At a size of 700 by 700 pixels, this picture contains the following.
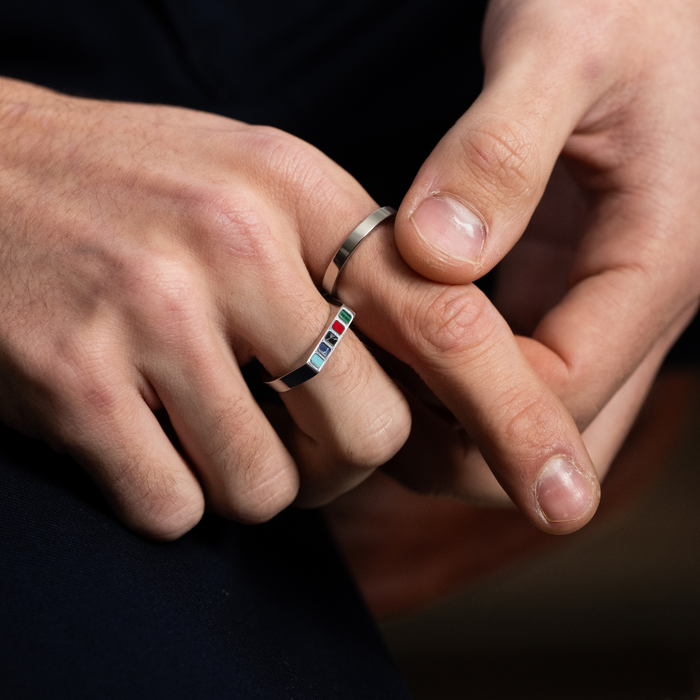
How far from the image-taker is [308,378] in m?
0.71

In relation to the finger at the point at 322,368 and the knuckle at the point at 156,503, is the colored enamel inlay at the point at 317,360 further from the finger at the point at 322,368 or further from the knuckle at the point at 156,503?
the knuckle at the point at 156,503

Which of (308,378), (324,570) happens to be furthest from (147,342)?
(324,570)

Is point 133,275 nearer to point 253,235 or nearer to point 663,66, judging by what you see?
point 253,235

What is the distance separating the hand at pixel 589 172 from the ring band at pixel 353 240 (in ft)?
0.09

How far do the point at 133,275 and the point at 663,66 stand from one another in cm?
81

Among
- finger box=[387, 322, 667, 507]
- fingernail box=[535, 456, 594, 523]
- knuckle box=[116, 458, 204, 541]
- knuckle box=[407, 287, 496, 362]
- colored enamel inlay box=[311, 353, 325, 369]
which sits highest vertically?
knuckle box=[407, 287, 496, 362]

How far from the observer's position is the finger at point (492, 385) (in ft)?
2.27

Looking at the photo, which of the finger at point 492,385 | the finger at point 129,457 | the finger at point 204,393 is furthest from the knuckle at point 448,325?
the finger at point 129,457

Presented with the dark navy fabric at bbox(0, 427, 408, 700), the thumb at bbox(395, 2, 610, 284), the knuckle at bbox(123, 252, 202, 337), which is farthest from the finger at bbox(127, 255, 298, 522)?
the thumb at bbox(395, 2, 610, 284)

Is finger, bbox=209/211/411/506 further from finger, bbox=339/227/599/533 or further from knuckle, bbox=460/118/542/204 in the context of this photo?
knuckle, bbox=460/118/542/204

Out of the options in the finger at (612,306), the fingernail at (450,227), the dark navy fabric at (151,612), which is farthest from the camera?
the finger at (612,306)

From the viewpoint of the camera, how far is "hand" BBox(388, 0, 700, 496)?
2.36ft

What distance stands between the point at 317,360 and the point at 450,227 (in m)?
0.21

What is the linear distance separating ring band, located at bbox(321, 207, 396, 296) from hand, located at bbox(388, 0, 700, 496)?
0.03 meters
